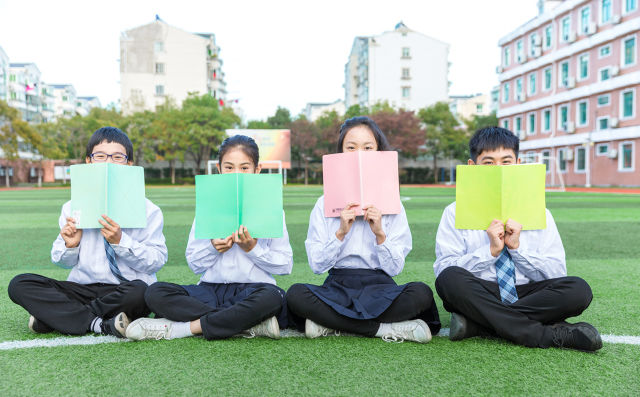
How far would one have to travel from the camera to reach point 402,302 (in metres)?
2.26

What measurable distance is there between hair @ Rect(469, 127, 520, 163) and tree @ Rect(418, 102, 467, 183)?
31.5m

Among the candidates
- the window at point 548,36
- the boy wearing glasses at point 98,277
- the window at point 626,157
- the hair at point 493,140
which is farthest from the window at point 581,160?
the boy wearing glasses at point 98,277

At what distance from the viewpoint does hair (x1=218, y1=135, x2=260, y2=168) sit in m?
2.51

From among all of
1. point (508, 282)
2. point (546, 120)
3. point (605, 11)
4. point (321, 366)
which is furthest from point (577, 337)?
point (546, 120)

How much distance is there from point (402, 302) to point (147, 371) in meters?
1.05

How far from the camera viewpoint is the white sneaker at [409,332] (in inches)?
86.4

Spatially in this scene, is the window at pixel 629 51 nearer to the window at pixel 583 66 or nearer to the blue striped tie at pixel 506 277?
the window at pixel 583 66

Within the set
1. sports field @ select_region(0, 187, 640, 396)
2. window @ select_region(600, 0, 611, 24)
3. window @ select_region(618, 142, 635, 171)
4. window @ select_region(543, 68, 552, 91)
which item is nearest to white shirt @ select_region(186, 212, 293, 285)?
sports field @ select_region(0, 187, 640, 396)

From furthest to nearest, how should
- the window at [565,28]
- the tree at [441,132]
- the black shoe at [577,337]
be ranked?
the tree at [441,132], the window at [565,28], the black shoe at [577,337]

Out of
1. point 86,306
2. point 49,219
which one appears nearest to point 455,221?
point 86,306

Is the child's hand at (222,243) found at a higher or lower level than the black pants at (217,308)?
higher

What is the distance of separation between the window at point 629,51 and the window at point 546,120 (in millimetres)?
5178

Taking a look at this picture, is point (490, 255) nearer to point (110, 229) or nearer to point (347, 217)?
point (347, 217)

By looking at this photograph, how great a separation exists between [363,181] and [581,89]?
2471 cm
